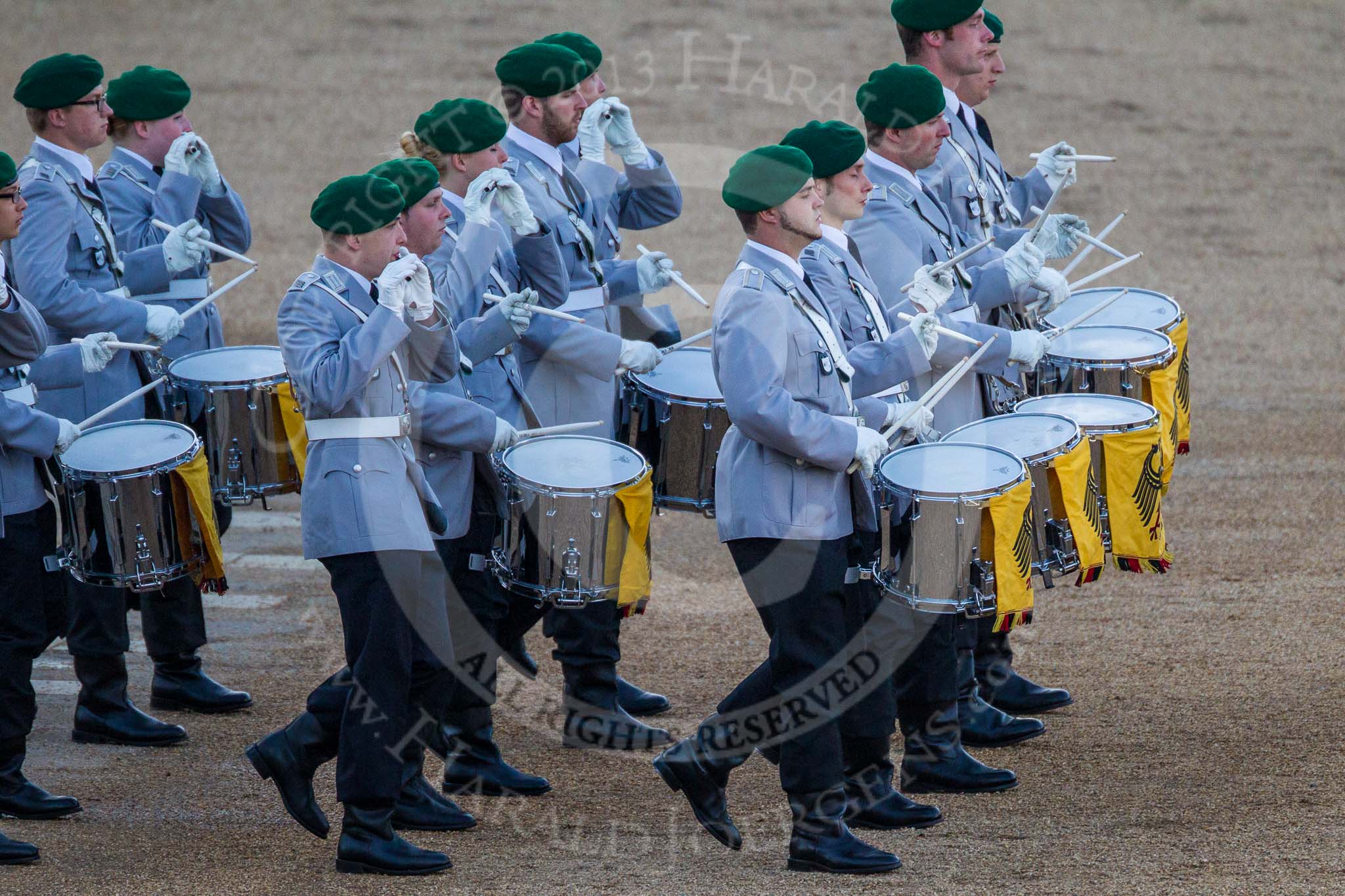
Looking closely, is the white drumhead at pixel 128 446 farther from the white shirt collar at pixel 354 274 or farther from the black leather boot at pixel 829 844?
the black leather boot at pixel 829 844

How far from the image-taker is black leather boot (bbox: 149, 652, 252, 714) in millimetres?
6844

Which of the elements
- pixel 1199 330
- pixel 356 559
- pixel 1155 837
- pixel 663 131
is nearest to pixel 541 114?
pixel 356 559

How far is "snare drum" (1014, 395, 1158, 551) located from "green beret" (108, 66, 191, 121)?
10.8ft

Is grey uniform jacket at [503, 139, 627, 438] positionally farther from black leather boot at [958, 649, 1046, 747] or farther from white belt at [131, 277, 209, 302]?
black leather boot at [958, 649, 1046, 747]

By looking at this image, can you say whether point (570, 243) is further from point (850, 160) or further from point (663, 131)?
point (663, 131)

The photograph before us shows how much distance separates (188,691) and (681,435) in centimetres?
209

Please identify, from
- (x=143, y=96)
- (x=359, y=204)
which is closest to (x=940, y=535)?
(x=359, y=204)

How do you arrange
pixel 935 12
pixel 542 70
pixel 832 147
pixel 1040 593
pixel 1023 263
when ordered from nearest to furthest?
pixel 832 147, pixel 1023 263, pixel 542 70, pixel 935 12, pixel 1040 593

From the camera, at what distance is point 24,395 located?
582 cm

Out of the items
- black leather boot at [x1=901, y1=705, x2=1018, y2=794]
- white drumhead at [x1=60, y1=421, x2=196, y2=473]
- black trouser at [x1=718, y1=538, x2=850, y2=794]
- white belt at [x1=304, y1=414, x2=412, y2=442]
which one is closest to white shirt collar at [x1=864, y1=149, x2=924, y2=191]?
black trouser at [x1=718, y1=538, x2=850, y2=794]

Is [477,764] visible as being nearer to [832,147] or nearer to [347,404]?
[347,404]

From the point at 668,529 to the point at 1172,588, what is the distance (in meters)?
2.46

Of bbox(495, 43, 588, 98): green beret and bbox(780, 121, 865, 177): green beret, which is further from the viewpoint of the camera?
bbox(495, 43, 588, 98): green beret

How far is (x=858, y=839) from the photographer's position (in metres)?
5.38
